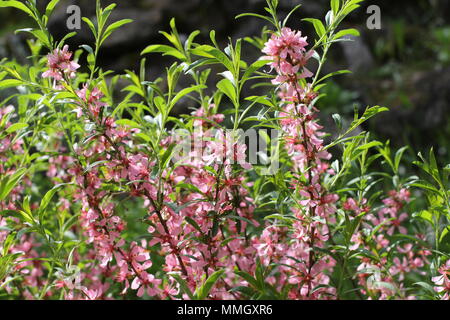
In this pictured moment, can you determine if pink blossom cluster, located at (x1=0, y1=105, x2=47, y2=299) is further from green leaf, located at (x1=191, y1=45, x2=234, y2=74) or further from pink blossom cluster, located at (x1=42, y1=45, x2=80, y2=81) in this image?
green leaf, located at (x1=191, y1=45, x2=234, y2=74)

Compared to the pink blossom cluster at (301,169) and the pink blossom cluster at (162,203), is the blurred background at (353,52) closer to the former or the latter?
the pink blossom cluster at (301,169)

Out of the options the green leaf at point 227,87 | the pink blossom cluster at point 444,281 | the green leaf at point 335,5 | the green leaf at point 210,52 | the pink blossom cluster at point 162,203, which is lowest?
the pink blossom cluster at point 444,281

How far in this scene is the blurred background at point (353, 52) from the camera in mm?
4141

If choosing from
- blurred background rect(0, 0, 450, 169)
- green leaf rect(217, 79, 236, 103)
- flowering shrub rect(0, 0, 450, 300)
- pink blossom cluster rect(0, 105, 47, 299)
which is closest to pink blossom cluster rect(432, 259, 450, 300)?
flowering shrub rect(0, 0, 450, 300)

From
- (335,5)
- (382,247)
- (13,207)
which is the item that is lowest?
(382,247)

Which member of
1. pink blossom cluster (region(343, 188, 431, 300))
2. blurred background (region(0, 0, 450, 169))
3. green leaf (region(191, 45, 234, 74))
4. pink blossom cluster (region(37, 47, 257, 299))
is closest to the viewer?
green leaf (region(191, 45, 234, 74))

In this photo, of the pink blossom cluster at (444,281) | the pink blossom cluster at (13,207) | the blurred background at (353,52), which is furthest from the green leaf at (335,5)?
the blurred background at (353,52)

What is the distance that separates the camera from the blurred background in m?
4.14

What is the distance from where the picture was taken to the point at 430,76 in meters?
4.42

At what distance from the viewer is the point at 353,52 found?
16.2ft

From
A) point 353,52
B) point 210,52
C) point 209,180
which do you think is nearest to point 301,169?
point 209,180

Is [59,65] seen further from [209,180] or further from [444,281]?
[444,281]
